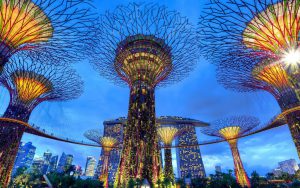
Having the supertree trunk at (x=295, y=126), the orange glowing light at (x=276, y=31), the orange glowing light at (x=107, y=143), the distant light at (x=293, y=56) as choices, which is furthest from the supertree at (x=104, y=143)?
the distant light at (x=293, y=56)

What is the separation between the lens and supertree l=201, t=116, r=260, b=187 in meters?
36.0

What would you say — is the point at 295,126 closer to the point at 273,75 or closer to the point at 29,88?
the point at 273,75

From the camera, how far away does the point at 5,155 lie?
22438 mm

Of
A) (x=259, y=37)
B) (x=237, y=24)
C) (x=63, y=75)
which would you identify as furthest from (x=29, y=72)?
(x=259, y=37)

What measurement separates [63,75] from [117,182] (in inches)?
579

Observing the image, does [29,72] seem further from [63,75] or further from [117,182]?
[117,182]

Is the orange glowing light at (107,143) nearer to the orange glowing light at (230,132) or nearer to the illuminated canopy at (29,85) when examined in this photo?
the illuminated canopy at (29,85)

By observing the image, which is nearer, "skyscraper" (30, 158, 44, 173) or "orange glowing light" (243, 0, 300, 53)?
"orange glowing light" (243, 0, 300, 53)

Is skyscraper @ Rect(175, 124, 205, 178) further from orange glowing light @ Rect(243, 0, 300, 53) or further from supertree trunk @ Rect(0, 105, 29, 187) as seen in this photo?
orange glowing light @ Rect(243, 0, 300, 53)

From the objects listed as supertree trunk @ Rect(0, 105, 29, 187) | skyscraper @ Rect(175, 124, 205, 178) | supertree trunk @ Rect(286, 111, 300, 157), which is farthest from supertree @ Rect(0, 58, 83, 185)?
skyscraper @ Rect(175, 124, 205, 178)

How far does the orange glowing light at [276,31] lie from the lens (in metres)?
13.5

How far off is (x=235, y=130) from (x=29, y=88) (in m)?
36.4

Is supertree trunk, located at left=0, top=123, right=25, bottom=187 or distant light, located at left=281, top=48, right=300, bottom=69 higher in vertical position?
distant light, located at left=281, top=48, right=300, bottom=69

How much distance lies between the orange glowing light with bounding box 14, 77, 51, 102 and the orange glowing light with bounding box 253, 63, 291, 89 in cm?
2618
